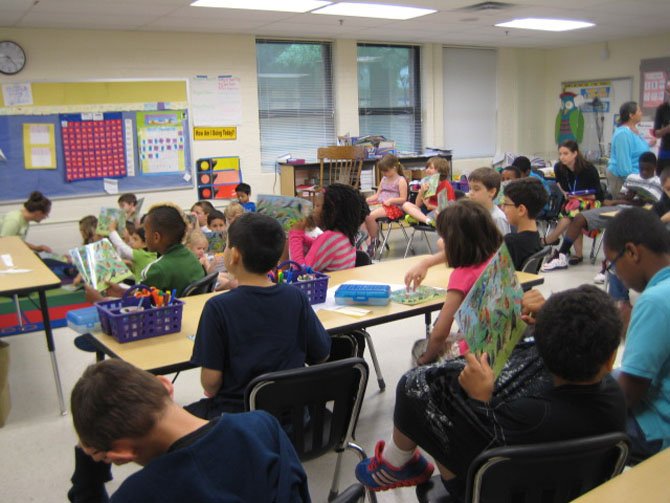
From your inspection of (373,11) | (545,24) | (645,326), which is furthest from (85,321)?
(545,24)

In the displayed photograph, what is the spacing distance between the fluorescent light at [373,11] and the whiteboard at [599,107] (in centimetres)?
436

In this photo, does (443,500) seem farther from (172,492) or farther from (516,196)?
(516,196)

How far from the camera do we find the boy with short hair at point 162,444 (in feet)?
3.49

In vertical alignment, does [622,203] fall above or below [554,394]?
above

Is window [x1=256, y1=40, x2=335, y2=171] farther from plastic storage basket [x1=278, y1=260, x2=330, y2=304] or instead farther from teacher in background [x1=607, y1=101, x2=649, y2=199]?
plastic storage basket [x1=278, y1=260, x2=330, y2=304]

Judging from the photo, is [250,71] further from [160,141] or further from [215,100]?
[160,141]

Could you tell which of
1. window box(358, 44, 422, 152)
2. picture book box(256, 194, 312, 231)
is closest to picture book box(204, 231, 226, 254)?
picture book box(256, 194, 312, 231)

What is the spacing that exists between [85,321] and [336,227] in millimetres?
1415

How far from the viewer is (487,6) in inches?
264

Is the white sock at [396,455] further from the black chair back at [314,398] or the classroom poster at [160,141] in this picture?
the classroom poster at [160,141]

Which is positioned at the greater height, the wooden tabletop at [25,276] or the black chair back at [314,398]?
the wooden tabletop at [25,276]

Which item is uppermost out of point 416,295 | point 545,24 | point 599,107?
point 545,24

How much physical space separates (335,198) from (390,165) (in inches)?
156

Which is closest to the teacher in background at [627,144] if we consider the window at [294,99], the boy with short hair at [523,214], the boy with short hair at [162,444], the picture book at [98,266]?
the boy with short hair at [523,214]
